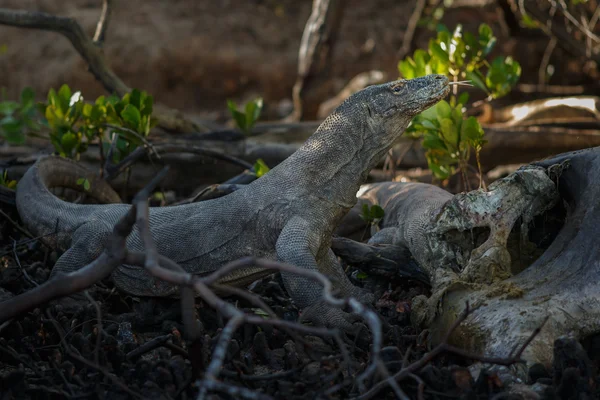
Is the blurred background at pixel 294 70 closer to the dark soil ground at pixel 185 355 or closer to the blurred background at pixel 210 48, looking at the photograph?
→ the blurred background at pixel 210 48

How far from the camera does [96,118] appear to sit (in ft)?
21.3

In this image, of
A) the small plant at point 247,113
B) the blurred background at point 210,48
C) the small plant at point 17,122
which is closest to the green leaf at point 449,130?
the small plant at point 247,113

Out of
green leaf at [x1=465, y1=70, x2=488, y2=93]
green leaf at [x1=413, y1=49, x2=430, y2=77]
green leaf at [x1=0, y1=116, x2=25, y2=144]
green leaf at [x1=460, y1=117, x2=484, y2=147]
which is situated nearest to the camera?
green leaf at [x1=460, y1=117, x2=484, y2=147]

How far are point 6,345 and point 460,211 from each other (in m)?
2.50

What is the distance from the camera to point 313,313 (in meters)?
4.37

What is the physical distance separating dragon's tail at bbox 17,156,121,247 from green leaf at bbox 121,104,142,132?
59cm

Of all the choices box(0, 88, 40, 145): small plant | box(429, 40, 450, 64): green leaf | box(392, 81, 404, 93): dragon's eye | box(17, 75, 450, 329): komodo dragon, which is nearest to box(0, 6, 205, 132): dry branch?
box(0, 88, 40, 145): small plant

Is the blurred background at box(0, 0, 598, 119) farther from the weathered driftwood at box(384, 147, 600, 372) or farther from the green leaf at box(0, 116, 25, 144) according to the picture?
the weathered driftwood at box(384, 147, 600, 372)

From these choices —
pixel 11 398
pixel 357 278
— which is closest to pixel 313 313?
pixel 357 278

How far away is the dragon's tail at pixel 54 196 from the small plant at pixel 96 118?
0.34 metres

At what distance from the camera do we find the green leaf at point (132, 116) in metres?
6.23

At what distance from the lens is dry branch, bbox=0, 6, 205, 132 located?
24.3 feet

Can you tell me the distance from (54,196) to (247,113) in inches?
104

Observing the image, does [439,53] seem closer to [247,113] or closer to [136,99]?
[247,113]
